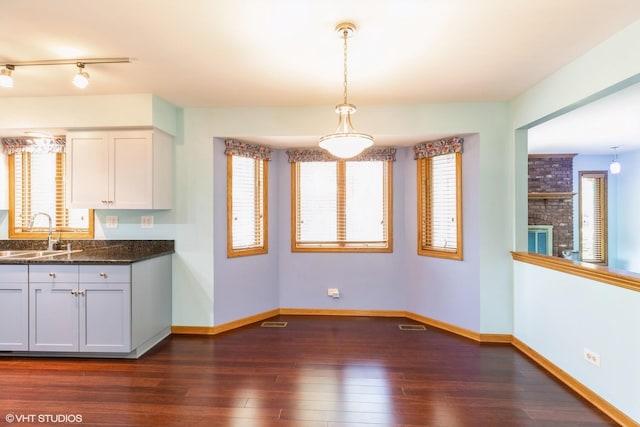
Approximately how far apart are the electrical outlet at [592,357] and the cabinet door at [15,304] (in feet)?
15.4

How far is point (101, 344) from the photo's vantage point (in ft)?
9.76

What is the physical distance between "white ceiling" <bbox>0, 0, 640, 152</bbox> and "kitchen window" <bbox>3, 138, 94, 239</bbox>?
2.59 ft

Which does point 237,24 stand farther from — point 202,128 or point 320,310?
point 320,310

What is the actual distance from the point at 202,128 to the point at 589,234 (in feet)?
24.1

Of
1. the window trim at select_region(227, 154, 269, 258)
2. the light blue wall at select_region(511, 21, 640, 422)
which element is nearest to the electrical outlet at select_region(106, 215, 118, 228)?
the window trim at select_region(227, 154, 269, 258)

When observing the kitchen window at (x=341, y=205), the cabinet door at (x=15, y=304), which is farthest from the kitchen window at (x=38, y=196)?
the kitchen window at (x=341, y=205)

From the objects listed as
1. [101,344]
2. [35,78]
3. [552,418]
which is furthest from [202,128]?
[552,418]

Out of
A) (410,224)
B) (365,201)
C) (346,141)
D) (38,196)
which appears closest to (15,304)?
(38,196)

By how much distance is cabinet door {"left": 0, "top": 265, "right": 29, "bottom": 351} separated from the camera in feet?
9.80

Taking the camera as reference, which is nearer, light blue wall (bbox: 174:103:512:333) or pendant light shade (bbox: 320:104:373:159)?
pendant light shade (bbox: 320:104:373:159)

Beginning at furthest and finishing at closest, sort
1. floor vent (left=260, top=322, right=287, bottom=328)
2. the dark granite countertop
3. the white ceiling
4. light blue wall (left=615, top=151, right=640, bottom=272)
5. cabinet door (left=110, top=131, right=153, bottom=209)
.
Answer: light blue wall (left=615, top=151, right=640, bottom=272) → floor vent (left=260, top=322, right=287, bottom=328) → the dark granite countertop → cabinet door (left=110, top=131, right=153, bottom=209) → the white ceiling

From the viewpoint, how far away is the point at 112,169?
3.37 m

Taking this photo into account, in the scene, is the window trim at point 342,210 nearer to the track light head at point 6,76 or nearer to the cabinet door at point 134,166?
the cabinet door at point 134,166

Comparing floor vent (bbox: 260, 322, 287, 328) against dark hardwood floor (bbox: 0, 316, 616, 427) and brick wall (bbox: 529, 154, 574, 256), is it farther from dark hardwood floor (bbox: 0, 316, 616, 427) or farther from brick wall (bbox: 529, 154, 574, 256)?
brick wall (bbox: 529, 154, 574, 256)
